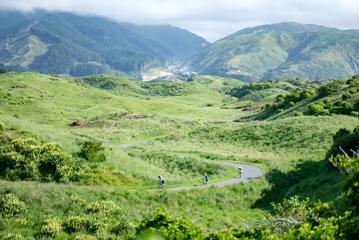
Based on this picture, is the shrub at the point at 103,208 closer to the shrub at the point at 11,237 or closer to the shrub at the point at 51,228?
the shrub at the point at 51,228

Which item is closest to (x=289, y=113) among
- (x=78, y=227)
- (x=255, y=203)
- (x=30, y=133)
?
(x=255, y=203)

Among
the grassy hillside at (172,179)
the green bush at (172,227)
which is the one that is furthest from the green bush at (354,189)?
the green bush at (172,227)

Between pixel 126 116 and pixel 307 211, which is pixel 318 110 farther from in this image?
pixel 307 211

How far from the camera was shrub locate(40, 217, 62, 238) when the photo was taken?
90.3ft

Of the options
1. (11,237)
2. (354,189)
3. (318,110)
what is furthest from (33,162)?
(318,110)

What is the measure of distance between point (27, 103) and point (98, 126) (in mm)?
44990

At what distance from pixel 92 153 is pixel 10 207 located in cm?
1504

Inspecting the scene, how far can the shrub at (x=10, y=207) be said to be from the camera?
2911cm

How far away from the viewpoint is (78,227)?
28750 millimetres

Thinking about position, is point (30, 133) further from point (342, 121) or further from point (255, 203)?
point (342, 121)

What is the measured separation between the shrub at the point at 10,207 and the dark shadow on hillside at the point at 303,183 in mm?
21540

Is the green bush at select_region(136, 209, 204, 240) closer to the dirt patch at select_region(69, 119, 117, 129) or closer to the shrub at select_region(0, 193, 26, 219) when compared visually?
the shrub at select_region(0, 193, 26, 219)

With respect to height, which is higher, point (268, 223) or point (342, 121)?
point (268, 223)

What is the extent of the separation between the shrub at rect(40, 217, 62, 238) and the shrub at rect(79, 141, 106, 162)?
1517 centimetres
